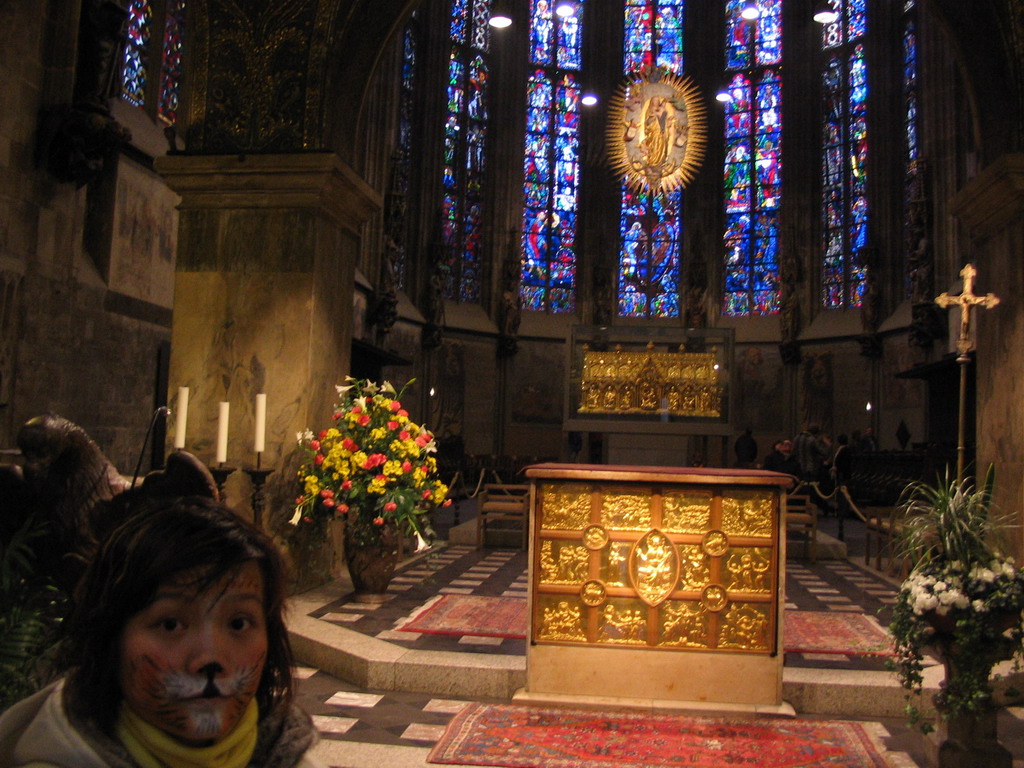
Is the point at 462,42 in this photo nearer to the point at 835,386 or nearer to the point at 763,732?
the point at 835,386

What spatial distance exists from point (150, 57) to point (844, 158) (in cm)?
1687

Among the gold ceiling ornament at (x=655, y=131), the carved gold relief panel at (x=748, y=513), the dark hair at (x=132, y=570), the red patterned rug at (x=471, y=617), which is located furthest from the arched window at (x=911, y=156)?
the dark hair at (x=132, y=570)

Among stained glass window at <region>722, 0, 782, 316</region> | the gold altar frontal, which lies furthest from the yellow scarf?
stained glass window at <region>722, 0, 782, 316</region>

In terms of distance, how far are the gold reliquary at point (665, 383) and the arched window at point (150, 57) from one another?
686cm

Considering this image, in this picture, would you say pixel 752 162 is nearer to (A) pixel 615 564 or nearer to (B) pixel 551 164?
(B) pixel 551 164

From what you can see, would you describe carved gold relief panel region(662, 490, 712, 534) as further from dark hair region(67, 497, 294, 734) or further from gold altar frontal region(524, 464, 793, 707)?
dark hair region(67, 497, 294, 734)

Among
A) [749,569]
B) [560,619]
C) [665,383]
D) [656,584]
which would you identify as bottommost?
[560,619]

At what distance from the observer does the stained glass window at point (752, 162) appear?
24.5 m

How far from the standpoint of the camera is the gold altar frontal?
4.90 meters

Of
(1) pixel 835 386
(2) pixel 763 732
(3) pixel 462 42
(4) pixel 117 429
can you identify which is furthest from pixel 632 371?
(3) pixel 462 42

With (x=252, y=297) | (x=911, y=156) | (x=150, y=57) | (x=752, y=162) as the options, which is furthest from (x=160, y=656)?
(x=752, y=162)

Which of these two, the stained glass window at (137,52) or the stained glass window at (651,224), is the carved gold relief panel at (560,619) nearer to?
the stained glass window at (137,52)

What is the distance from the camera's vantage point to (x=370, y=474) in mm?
6652

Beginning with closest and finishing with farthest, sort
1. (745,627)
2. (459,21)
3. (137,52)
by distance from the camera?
(745,627) < (137,52) < (459,21)
